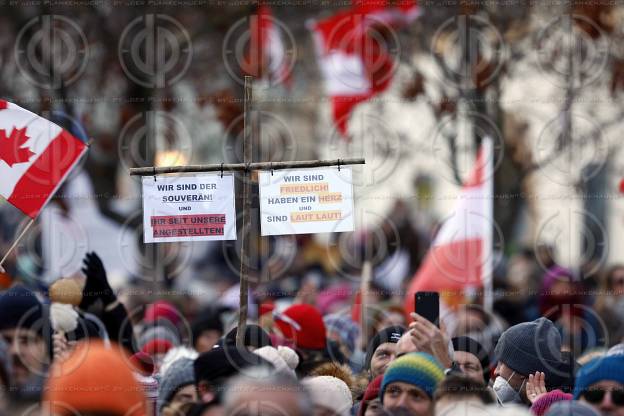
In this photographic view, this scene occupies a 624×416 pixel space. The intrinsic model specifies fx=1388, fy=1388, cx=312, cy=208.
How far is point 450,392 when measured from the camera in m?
5.27

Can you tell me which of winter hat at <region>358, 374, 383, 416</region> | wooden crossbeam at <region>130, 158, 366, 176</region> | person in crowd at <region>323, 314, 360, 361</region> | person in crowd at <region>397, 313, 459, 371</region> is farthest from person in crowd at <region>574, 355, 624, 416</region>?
person in crowd at <region>323, 314, 360, 361</region>

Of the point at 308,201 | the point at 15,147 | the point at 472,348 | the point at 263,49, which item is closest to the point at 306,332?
the point at 472,348

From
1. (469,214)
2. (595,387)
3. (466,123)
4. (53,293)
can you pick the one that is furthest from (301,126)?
(595,387)

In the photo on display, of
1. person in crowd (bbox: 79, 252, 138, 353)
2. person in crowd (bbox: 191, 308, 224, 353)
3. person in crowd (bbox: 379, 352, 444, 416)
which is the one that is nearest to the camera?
person in crowd (bbox: 379, 352, 444, 416)

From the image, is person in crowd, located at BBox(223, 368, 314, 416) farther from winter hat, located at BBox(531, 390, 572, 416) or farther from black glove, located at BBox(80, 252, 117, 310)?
black glove, located at BBox(80, 252, 117, 310)

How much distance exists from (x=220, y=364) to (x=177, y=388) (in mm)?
213

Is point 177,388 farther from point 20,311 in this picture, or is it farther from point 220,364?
point 20,311

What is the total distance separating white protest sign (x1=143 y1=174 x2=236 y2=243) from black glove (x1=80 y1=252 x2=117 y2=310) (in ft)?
4.22

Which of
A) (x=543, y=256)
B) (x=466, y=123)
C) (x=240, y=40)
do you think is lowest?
(x=543, y=256)

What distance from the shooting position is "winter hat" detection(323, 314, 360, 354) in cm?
923

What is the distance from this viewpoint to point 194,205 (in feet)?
21.0

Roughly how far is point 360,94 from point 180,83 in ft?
19.5

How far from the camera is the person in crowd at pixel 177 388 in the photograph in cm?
536

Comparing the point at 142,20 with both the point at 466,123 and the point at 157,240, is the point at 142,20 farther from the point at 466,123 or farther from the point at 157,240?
the point at 157,240
